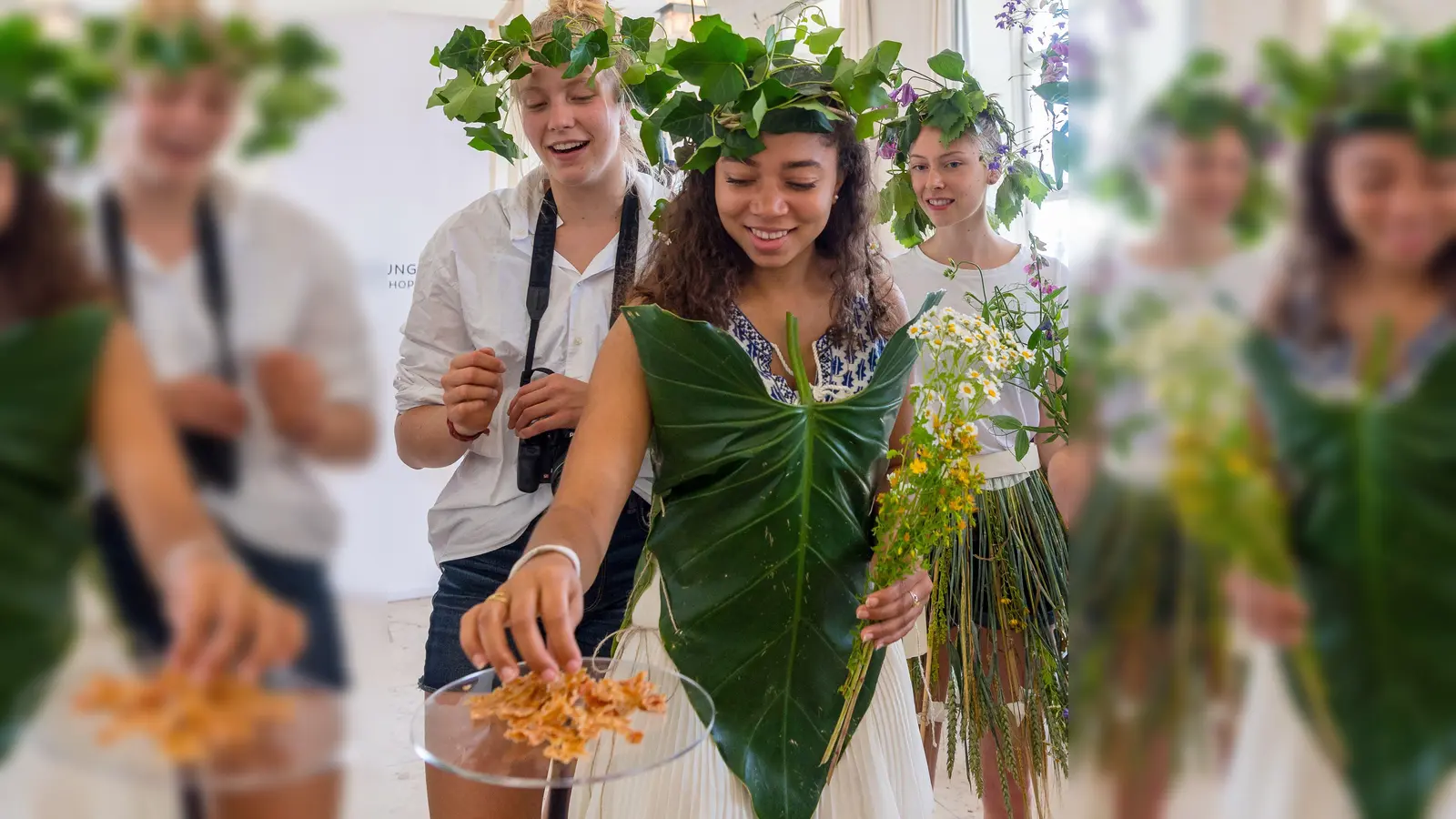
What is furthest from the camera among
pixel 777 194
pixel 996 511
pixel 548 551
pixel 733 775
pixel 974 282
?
pixel 974 282

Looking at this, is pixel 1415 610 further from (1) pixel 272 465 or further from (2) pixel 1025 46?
(2) pixel 1025 46

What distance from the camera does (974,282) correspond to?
2258 millimetres

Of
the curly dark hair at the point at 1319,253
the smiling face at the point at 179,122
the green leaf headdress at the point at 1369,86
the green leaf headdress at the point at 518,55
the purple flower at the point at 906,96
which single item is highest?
the purple flower at the point at 906,96

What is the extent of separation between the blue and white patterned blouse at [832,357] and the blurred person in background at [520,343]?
1.13 ft

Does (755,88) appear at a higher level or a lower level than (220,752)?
higher

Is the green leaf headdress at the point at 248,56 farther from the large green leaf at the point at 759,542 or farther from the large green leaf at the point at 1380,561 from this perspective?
the large green leaf at the point at 759,542

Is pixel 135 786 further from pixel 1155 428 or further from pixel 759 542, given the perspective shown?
pixel 759 542

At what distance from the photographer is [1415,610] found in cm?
36

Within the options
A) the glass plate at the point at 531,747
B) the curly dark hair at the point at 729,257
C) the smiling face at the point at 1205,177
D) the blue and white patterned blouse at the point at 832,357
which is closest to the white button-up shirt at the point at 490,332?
the curly dark hair at the point at 729,257

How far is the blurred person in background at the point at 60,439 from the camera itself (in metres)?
0.37

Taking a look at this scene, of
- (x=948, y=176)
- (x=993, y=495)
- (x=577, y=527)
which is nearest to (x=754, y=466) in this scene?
(x=577, y=527)

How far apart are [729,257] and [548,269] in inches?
18.1

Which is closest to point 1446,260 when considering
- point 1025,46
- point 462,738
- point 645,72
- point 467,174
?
point 462,738

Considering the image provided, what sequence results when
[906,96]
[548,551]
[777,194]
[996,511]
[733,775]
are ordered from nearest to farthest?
[548,551], [733,775], [777,194], [996,511], [906,96]
